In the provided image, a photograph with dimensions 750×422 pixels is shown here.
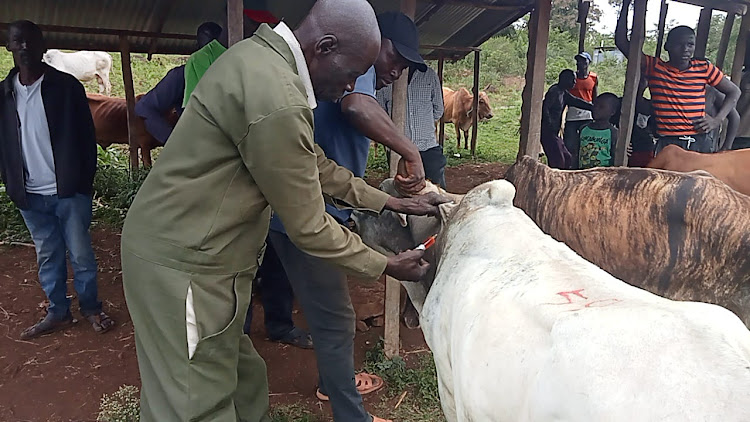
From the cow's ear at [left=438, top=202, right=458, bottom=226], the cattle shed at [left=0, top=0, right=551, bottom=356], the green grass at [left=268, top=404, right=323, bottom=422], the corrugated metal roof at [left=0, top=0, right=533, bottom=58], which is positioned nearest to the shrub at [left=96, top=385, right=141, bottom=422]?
the green grass at [left=268, top=404, right=323, bottom=422]

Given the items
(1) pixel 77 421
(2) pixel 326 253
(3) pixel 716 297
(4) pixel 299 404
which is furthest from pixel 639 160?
(1) pixel 77 421

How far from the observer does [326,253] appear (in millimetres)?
1996

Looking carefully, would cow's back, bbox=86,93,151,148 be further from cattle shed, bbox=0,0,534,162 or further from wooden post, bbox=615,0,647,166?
wooden post, bbox=615,0,647,166

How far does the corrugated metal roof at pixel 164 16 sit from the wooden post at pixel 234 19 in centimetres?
235

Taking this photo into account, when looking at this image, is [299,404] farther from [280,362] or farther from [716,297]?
[716,297]

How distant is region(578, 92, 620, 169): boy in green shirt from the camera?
5.89 meters

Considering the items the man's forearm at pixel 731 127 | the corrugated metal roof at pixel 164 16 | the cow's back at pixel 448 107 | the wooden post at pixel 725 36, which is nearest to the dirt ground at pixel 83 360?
the corrugated metal roof at pixel 164 16

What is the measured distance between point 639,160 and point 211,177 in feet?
16.9

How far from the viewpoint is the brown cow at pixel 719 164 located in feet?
13.6

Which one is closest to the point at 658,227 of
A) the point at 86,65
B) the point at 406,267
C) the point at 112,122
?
the point at 406,267

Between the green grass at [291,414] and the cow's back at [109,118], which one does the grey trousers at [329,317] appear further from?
the cow's back at [109,118]

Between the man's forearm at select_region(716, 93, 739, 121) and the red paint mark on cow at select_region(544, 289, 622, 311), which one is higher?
the man's forearm at select_region(716, 93, 739, 121)

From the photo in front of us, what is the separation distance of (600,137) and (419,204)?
13.2 feet

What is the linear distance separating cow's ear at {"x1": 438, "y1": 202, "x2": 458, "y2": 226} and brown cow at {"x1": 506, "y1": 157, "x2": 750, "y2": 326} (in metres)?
0.50
